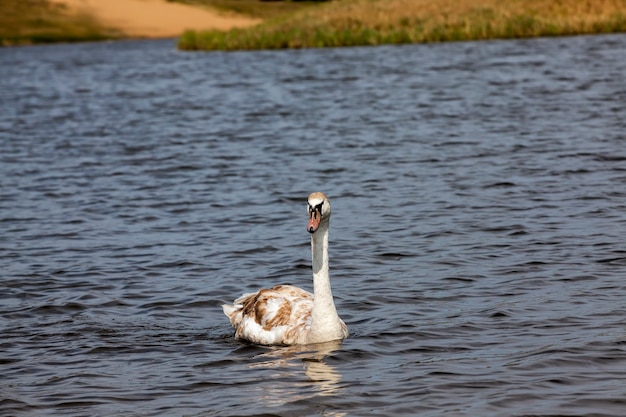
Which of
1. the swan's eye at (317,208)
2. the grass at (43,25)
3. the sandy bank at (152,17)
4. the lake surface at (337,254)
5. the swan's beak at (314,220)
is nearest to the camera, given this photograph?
the lake surface at (337,254)

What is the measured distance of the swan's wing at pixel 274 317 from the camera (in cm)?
1167

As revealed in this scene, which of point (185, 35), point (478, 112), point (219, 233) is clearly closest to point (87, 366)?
point (219, 233)

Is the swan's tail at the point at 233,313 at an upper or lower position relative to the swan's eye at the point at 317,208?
lower

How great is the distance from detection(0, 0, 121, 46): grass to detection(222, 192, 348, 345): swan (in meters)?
112

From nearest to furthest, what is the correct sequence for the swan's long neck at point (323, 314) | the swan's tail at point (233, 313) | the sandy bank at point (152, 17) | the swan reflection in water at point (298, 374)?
the swan reflection in water at point (298, 374) → the swan's long neck at point (323, 314) → the swan's tail at point (233, 313) → the sandy bank at point (152, 17)

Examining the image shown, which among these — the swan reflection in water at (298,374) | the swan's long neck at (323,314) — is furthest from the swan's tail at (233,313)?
the swan's long neck at (323,314)

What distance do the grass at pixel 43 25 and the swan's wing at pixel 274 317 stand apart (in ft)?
366

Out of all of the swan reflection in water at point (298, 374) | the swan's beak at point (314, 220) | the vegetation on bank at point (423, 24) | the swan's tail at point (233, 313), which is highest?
the vegetation on bank at point (423, 24)

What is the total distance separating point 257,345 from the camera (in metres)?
11.8

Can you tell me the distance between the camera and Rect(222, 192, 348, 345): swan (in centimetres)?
1132

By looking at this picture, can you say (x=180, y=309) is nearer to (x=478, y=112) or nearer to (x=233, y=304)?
(x=233, y=304)

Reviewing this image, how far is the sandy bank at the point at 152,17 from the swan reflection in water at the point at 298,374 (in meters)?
126

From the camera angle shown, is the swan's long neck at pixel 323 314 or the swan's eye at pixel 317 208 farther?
the swan's long neck at pixel 323 314

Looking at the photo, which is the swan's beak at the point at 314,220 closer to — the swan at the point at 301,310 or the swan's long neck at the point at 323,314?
the swan at the point at 301,310
